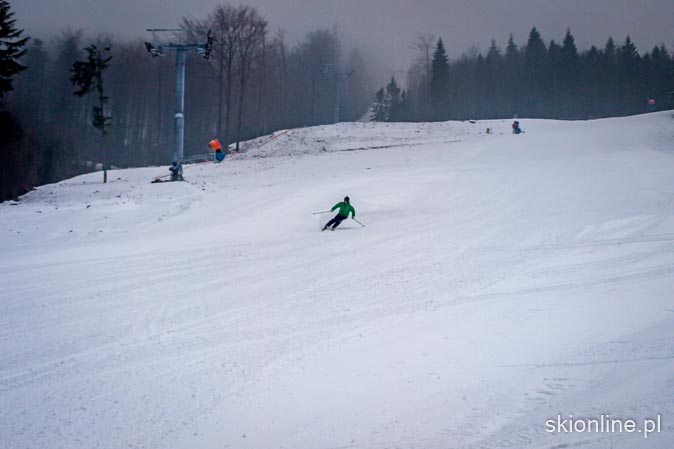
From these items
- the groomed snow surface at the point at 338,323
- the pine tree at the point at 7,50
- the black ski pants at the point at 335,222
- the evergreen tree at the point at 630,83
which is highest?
the evergreen tree at the point at 630,83

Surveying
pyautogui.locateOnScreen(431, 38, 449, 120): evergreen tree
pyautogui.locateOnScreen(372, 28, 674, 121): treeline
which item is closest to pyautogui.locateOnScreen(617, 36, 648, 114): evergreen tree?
pyautogui.locateOnScreen(372, 28, 674, 121): treeline

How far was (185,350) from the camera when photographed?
679 cm

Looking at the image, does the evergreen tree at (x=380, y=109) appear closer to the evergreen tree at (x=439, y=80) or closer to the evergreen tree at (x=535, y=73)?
the evergreen tree at (x=439, y=80)

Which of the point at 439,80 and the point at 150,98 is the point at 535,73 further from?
the point at 150,98

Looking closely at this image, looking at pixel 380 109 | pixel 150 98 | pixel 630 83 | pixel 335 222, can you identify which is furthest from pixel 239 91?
pixel 630 83

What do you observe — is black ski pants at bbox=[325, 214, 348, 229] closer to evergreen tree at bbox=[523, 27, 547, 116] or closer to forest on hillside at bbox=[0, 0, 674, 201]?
forest on hillside at bbox=[0, 0, 674, 201]

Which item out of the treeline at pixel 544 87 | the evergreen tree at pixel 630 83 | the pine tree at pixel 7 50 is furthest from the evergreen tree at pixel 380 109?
the pine tree at pixel 7 50

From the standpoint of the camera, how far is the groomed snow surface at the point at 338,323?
500 centimetres

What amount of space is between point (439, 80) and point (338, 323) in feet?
245

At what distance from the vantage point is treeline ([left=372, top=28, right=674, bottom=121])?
75.6 meters

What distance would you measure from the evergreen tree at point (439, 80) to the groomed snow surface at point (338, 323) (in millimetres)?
59804

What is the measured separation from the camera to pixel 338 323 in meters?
7.80

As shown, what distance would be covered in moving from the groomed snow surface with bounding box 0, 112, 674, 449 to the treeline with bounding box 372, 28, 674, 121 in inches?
2350

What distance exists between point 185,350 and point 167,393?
46.8 inches
